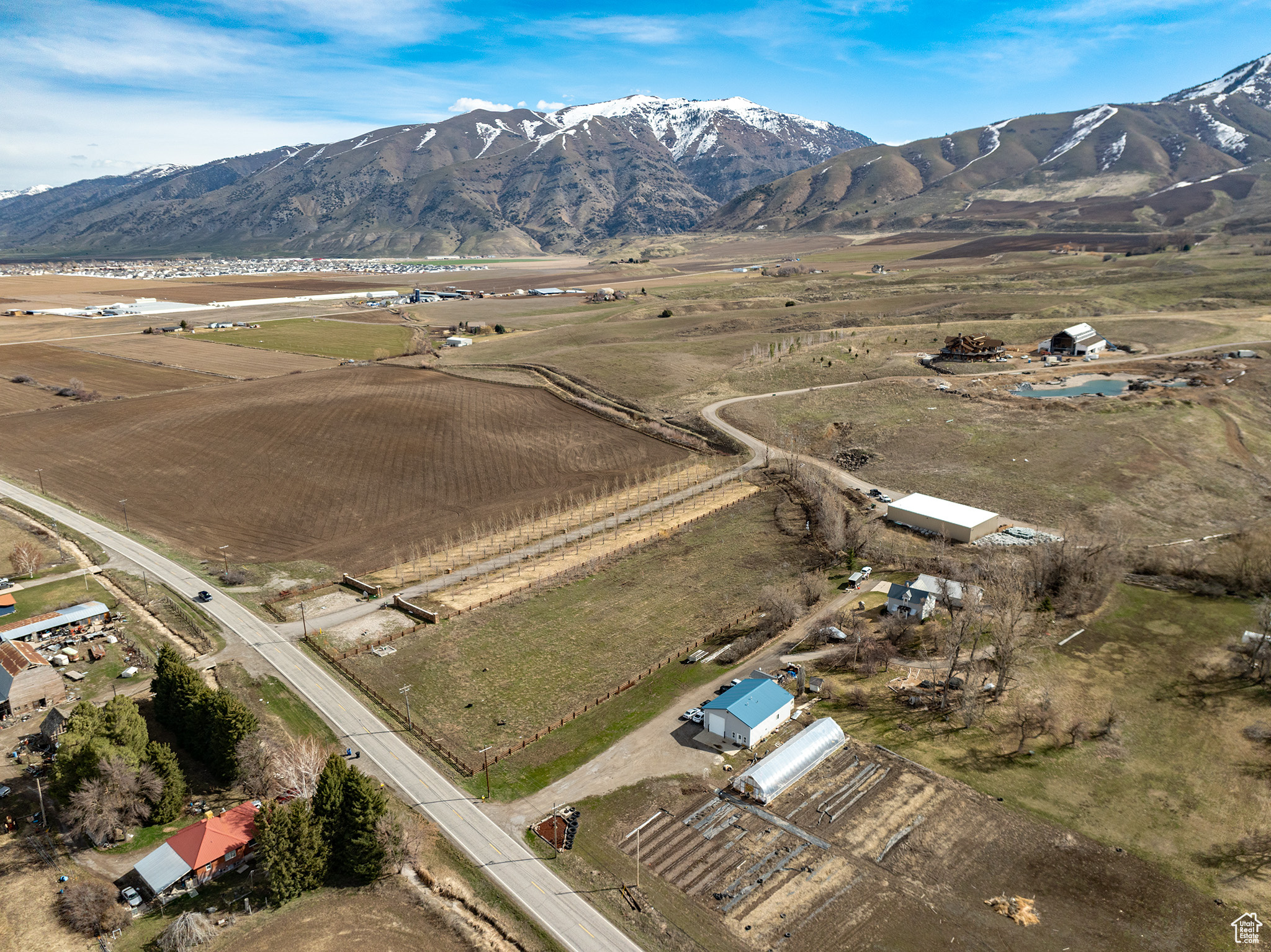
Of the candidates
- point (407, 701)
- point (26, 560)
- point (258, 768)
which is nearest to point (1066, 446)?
point (407, 701)

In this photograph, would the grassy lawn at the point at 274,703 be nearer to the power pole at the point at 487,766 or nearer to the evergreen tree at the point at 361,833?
the power pole at the point at 487,766

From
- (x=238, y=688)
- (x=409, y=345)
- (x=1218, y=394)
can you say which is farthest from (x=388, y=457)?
(x=1218, y=394)

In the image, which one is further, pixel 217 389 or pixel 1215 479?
pixel 217 389

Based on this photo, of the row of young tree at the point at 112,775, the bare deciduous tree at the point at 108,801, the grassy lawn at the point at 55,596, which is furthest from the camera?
the grassy lawn at the point at 55,596

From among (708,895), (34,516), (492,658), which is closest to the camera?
(708,895)

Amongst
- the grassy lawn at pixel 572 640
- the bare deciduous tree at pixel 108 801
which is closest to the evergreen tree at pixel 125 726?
the bare deciduous tree at pixel 108 801

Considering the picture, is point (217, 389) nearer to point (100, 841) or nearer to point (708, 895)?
point (100, 841)

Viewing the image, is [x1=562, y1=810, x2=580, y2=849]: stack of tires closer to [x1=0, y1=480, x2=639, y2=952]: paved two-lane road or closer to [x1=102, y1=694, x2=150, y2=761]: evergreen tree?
[x1=0, y1=480, x2=639, y2=952]: paved two-lane road
